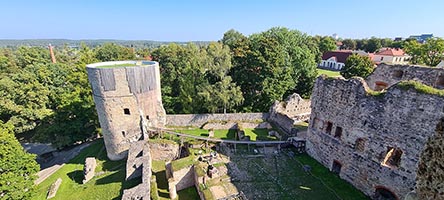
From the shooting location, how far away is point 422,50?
1276 inches

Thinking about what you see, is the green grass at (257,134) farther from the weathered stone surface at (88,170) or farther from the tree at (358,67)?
the tree at (358,67)

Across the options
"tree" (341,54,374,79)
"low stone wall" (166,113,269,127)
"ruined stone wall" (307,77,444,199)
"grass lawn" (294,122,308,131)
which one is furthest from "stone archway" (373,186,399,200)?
"tree" (341,54,374,79)

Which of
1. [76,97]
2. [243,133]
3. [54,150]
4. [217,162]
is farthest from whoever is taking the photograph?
[54,150]

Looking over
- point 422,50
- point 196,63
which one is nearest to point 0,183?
point 196,63

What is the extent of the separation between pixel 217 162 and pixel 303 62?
1725cm

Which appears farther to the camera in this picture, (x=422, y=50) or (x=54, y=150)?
(x=422, y=50)

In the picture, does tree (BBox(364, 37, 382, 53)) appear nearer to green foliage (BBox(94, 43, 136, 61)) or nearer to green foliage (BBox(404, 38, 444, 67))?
green foliage (BBox(404, 38, 444, 67))

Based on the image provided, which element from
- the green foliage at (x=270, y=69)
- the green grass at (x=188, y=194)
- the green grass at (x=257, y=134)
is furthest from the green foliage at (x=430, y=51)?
the green grass at (x=188, y=194)

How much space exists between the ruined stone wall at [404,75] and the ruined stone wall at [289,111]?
6961 millimetres

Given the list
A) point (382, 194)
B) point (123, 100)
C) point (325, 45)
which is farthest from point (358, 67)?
point (325, 45)

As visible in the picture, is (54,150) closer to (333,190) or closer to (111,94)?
(111,94)

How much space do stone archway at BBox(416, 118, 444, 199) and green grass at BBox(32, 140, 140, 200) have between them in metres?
14.3

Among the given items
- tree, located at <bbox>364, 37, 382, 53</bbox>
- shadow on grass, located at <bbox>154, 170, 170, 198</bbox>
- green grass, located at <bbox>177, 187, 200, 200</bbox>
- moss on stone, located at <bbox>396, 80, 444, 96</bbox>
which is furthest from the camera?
tree, located at <bbox>364, 37, 382, 53</bbox>

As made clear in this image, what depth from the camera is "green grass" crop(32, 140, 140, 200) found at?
13.9m
